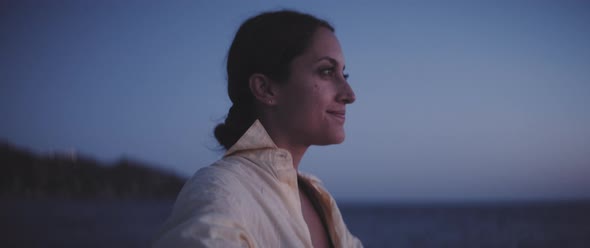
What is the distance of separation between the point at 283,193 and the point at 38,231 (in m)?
21.7

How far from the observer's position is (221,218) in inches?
44.8

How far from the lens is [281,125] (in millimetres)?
1826

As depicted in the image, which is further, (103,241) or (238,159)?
(103,241)

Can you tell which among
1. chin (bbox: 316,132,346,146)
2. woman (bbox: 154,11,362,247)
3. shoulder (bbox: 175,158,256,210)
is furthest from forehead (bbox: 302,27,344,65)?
shoulder (bbox: 175,158,256,210)

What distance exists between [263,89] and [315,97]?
0.82ft

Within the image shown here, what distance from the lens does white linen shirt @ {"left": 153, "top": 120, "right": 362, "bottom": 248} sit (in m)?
1.09

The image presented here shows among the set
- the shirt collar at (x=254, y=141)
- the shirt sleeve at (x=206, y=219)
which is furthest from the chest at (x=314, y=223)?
the shirt sleeve at (x=206, y=219)

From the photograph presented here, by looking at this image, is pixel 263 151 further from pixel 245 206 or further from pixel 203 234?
pixel 203 234

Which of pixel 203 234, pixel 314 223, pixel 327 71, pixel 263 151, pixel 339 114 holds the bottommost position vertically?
pixel 314 223

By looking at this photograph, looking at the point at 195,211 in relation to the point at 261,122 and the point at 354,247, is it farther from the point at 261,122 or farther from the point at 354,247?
the point at 354,247

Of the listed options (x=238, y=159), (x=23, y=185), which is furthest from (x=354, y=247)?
(x=23, y=185)

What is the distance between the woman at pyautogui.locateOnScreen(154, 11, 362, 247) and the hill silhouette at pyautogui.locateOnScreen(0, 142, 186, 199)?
4488cm

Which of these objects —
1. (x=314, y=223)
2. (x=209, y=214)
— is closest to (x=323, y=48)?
(x=314, y=223)

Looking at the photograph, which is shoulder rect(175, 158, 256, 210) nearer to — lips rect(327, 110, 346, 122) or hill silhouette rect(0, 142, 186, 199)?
lips rect(327, 110, 346, 122)
